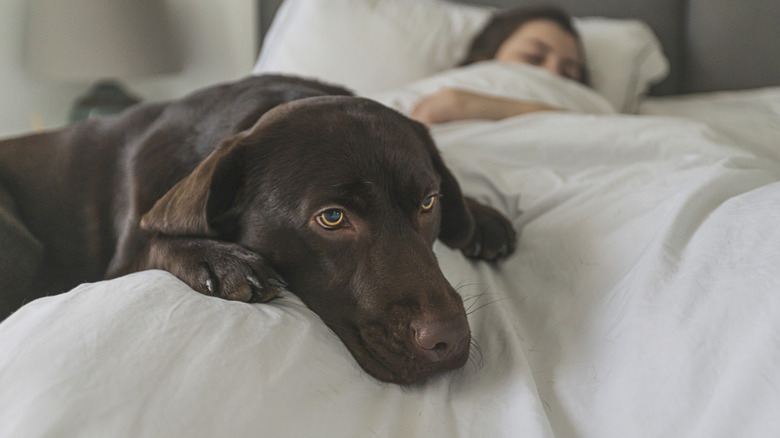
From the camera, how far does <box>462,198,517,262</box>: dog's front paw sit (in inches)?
53.5

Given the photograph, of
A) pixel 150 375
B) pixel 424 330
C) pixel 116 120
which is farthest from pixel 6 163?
pixel 424 330

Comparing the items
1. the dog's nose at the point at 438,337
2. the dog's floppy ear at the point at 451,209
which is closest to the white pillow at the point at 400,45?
the dog's floppy ear at the point at 451,209

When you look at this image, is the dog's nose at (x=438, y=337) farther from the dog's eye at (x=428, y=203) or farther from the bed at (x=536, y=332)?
the dog's eye at (x=428, y=203)

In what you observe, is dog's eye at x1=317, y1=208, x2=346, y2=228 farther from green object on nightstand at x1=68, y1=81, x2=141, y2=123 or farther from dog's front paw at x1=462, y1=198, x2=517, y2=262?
green object on nightstand at x1=68, y1=81, x2=141, y2=123

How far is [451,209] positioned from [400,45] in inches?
59.5

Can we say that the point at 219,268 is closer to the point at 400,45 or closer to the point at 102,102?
the point at 400,45

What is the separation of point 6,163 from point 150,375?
1072 millimetres

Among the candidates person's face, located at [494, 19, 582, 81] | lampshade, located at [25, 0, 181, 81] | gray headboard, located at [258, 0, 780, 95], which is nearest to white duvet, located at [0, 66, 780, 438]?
person's face, located at [494, 19, 582, 81]

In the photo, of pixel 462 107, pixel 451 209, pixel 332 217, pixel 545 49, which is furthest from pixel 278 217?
pixel 545 49

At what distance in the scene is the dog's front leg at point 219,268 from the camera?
0.99 metres

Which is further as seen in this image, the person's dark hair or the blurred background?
the blurred background

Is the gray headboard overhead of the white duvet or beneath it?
beneath

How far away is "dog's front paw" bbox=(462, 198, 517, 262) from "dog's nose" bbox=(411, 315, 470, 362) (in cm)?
44

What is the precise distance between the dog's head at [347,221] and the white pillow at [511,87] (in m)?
1.03
